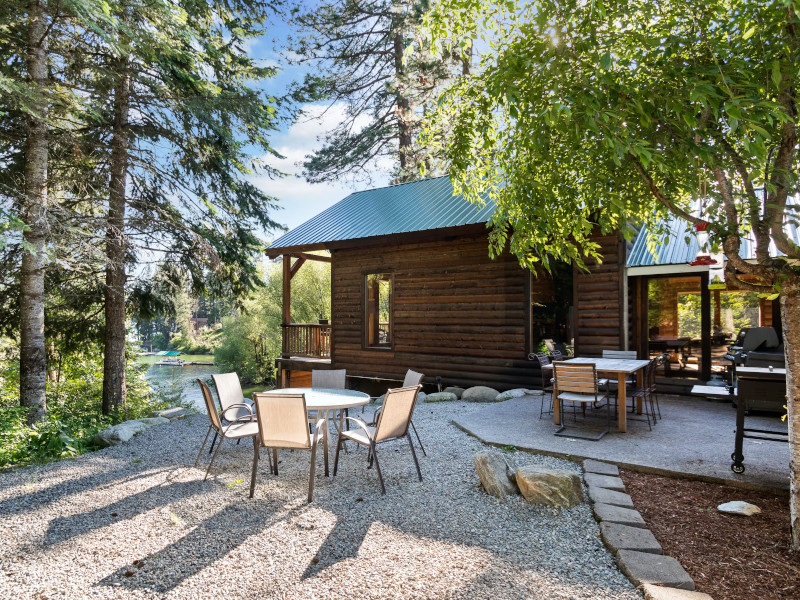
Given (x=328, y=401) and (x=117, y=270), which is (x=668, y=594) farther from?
(x=117, y=270)

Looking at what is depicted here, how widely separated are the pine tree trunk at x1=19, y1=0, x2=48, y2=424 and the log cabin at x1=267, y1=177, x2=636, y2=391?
16.6ft

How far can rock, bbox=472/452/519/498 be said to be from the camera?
374 cm

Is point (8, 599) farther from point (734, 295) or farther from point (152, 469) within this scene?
point (734, 295)

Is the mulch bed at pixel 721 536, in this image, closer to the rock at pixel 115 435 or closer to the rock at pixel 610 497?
the rock at pixel 610 497

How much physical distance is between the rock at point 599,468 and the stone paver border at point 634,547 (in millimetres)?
154

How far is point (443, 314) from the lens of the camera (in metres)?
9.54

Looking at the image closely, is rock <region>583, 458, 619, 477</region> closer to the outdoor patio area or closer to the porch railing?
the outdoor patio area

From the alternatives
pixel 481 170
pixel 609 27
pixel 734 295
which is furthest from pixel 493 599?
pixel 734 295

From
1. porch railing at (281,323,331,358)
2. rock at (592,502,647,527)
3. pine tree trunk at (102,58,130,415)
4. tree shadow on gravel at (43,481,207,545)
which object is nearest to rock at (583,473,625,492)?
rock at (592,502,647,527)

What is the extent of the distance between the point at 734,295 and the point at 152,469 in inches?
345

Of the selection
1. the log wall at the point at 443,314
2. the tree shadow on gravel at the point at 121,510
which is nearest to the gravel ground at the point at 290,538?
the tree shadow on gravel at the point at 121,510

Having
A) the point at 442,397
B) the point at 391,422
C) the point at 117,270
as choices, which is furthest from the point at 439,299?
the point at 117,270

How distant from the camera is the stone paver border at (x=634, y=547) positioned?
238 cm

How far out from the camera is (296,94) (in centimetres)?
855
